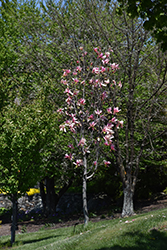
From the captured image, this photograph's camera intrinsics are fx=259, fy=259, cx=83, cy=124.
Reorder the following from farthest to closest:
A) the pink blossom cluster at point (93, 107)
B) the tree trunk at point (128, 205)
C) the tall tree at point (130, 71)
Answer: the tree trunk at point (128, 205), the tall tree at point (130, 71), the pink blossom cluster at point (93, 107)

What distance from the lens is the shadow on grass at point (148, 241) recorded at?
4.74 meters

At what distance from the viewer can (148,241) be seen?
4996 millimetres

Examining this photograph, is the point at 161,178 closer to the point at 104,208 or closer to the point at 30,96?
the point at 104,208

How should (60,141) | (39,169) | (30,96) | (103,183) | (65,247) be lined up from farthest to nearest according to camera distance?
1. (103,183)
2. (30,96)
3. (60,141)
4. (39,169)
5. (65,247)

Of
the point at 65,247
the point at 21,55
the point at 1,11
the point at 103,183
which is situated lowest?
the point at 65,247

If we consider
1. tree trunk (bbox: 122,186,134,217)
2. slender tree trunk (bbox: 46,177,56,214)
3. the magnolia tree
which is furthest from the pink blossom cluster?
slender tree trunk (bbox: 46,177,56,214)

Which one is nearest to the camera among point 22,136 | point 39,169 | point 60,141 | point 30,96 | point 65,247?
point 65,247

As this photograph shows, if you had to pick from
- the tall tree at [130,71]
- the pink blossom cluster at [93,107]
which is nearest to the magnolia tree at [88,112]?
the pink blossom cluster at [93,107]

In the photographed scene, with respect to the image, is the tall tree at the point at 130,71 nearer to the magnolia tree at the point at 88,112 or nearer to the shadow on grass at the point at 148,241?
the magnolia tree at the point at 88,112

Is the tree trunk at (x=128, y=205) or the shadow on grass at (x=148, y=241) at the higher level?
the tree trunk at (x=128, y=205)

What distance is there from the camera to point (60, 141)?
11898 millimetres

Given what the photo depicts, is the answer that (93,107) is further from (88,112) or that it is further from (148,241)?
(148,241)

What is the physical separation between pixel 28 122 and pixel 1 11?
415 inches

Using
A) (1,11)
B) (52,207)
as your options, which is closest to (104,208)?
(52,207)
